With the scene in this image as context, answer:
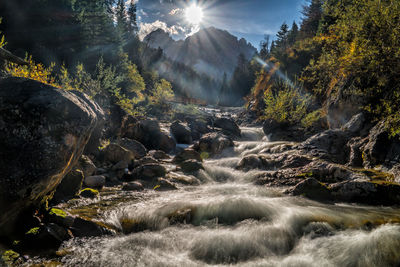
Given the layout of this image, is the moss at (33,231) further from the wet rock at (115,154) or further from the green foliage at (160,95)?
the green foliage at (160,95)

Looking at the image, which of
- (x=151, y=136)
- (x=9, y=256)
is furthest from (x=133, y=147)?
(x=9, y=256)

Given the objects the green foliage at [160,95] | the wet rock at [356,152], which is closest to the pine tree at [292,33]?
the green foliage at [160,95]

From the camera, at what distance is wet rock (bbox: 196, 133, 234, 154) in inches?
672

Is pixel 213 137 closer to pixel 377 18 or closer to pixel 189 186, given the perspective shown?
pixel 189 186

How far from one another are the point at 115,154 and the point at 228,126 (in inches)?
707

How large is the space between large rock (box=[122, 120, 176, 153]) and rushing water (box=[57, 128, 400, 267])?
10.8 m

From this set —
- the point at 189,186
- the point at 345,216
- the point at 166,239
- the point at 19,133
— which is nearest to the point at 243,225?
the point at 166,239

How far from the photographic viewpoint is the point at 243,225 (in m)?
5.40

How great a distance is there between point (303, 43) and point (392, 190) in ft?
113

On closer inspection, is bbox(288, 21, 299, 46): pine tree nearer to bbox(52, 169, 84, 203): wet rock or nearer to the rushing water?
the rushing water

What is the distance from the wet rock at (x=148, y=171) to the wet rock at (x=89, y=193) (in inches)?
101

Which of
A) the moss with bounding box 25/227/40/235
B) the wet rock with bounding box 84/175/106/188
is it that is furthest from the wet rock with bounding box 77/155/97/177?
the moss with bounding box 25/227/40/235

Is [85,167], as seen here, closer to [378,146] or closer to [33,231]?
[33,231]

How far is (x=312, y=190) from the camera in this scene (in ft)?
24.3
